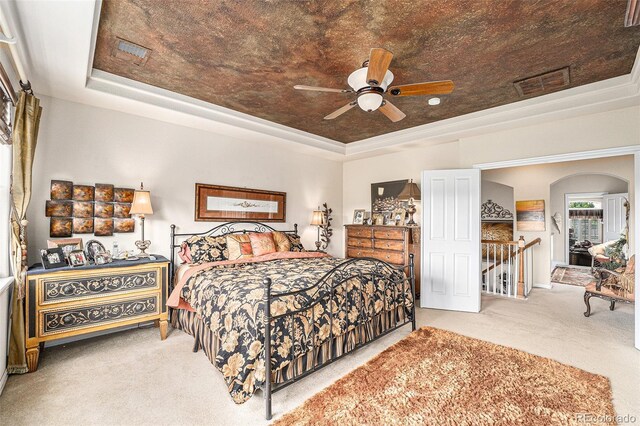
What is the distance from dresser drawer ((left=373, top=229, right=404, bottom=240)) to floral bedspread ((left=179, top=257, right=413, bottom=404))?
65.5 inches

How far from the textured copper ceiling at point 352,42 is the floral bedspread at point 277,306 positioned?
2169 millimetres

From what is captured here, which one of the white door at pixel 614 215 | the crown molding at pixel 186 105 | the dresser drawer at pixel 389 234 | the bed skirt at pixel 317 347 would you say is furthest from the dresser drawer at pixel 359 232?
the white door at pixel 614 215

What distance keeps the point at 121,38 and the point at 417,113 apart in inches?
146

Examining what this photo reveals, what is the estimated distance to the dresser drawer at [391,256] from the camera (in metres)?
5.22

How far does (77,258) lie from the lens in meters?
2.99

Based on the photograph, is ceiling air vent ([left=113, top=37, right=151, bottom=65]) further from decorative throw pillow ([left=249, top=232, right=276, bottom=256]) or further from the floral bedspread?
decorative throw pillow ([left=249, top=232, right=276, bottom=256])

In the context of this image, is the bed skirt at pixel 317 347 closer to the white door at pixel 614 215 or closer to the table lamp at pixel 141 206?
the table lamp at pixel 141 206

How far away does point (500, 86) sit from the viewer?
11.5 feet

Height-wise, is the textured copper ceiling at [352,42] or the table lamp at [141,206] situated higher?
the textured copper ceiling at [352,42]

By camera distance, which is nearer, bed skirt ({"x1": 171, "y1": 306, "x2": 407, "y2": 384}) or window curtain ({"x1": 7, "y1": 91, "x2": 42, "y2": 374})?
bed skirt ({"x1": 171, "y1": 306, "x2": 407, "y2": 384})

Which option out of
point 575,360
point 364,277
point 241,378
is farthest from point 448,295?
point 241,378

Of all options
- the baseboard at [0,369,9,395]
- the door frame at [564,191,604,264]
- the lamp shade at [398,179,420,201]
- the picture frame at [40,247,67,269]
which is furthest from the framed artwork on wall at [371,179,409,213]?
the door frame at [564,191,604,264]

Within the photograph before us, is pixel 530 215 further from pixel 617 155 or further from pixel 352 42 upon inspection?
pixel 352 42

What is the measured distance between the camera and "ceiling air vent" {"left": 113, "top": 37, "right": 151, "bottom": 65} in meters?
2.69
